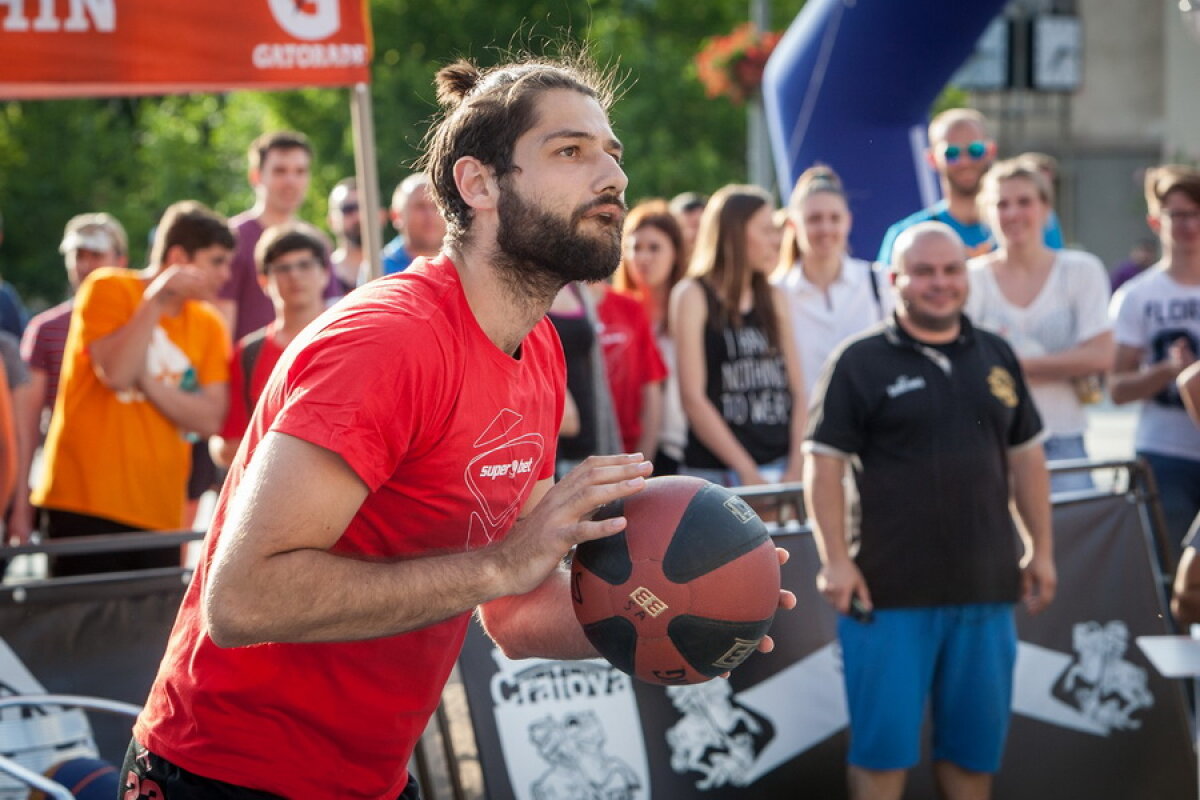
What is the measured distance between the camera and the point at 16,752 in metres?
4.79

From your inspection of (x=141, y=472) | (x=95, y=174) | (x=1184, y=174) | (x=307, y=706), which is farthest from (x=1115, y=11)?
(x=307, y=706)

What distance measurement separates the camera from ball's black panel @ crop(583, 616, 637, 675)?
9.71ft

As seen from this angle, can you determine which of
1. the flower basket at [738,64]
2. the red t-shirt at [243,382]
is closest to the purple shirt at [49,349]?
the red t-shirt at [243,382]

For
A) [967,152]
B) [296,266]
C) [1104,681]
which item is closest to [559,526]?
[296,266]

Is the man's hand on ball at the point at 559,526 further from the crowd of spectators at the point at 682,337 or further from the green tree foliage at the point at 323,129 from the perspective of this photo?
the green tree foliage at the point at 323,129

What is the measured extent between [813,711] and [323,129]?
979 inches

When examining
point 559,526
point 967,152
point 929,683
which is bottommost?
point 929,683

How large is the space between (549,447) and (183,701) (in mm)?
919

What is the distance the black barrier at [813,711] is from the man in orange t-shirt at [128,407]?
193 centimetres

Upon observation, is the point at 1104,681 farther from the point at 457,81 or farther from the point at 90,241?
the point at 90,241

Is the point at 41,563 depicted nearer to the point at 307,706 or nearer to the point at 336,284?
the point at 336,284

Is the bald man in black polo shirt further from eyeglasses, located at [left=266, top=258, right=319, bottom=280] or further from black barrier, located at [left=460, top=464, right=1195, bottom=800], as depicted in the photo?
eyeglasses, located at [left=266, top=258, right=319, bottom=280]

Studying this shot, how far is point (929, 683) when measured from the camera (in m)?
5.43

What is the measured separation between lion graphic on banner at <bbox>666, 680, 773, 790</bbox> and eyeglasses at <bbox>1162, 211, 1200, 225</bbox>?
11.2 ft
